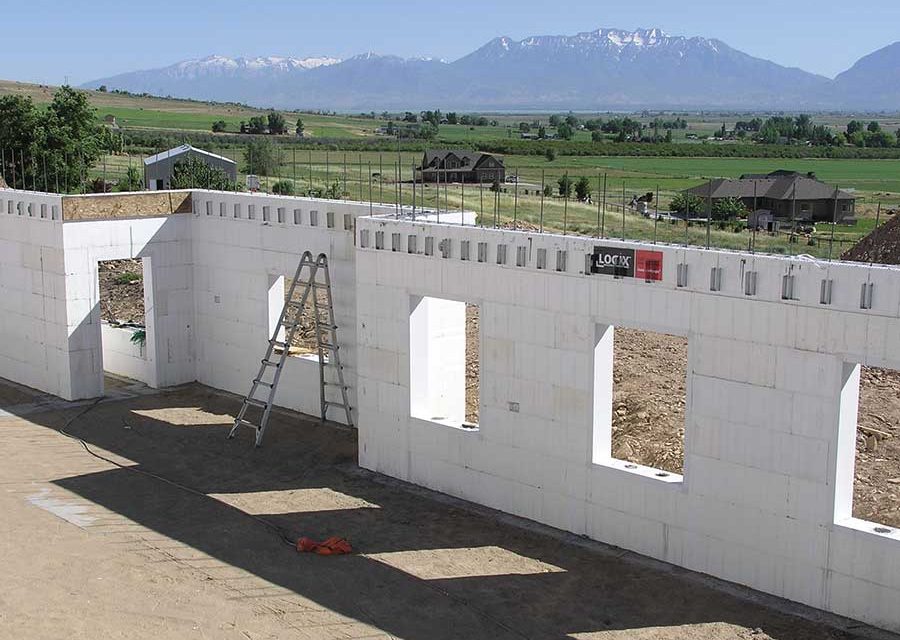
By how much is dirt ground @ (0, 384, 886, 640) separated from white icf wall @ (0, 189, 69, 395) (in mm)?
4522

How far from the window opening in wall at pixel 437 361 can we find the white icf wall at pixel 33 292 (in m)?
9.94

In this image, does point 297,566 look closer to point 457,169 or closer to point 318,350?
point 318,350

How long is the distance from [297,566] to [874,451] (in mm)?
8976

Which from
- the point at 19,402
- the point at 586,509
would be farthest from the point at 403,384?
the point at 19,402

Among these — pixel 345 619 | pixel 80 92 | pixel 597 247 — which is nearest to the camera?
pixel 345 619

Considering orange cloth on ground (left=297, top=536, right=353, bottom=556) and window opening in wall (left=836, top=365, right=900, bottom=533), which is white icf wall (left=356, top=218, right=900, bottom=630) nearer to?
window opening in wall (left=836, top=365, right=900, bottom=533)

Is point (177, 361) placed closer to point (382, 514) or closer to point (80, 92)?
point (382, 514)

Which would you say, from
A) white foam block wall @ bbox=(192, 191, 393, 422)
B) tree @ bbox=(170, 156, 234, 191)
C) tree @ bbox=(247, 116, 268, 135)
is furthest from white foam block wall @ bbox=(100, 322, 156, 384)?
tree @ bbox=(247, 116, 268, 135)

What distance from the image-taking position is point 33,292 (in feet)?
85.6

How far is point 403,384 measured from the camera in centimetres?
1905

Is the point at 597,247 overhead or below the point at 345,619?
overhead

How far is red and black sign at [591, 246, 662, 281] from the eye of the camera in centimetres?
1527

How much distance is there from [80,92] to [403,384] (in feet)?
121

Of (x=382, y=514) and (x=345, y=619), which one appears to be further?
(x=382, y=514)
